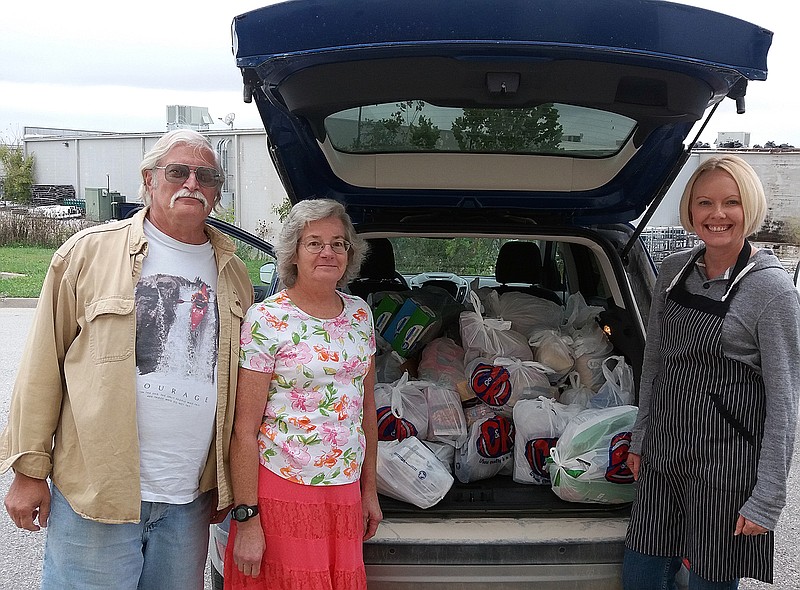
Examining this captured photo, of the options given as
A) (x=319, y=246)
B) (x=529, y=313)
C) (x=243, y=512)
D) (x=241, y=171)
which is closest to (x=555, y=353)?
(x=529, y=313)

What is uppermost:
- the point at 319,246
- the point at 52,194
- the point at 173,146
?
the point at 173,146

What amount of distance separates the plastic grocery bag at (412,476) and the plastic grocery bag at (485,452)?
0.74 feet

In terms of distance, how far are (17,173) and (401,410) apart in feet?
97.1

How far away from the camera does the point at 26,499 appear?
179 centimetres

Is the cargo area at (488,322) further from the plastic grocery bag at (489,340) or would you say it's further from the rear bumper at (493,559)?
the rear bumper at (493,559)

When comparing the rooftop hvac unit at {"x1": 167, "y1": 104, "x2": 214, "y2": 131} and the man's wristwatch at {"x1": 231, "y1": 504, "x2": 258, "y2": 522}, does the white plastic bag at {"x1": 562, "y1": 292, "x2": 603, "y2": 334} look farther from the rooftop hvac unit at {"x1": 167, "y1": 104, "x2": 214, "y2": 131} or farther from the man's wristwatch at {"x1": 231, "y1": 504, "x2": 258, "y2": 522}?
the rooftop hvac unit at {"x1": 167, "y1": 104, "x2": 214, "y2": 131}

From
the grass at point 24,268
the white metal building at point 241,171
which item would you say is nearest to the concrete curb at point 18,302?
the grass at point 24,268

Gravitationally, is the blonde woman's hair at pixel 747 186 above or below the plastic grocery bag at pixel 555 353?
above

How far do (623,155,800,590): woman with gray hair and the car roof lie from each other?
348mm

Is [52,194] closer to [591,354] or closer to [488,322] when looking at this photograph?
[488,322]

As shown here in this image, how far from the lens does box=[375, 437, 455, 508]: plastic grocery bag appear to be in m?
2.34

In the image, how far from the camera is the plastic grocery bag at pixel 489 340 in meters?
3.10

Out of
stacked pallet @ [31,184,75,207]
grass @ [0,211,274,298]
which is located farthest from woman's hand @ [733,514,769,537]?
stacked pallet @ [31,184,75,207]

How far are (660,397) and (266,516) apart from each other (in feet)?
3.86
